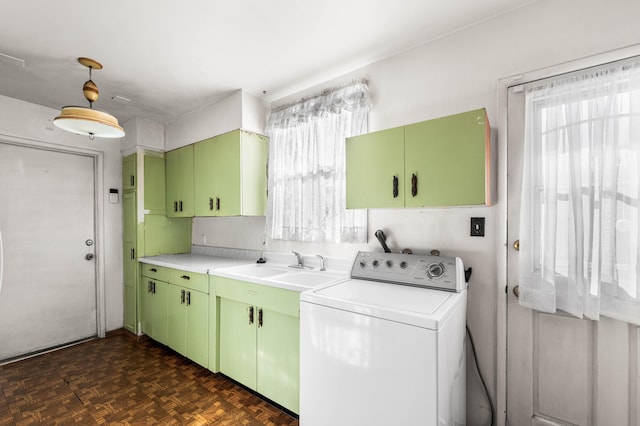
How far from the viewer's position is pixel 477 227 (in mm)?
1788

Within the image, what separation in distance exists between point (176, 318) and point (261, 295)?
128 centimetres

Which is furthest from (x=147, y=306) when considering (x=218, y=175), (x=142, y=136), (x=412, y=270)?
(x=412, y=270)

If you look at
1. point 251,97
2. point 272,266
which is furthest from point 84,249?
point 251,97

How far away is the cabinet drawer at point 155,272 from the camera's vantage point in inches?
118

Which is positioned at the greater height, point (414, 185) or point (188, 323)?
point (414, 185)

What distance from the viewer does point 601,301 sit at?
4.63 ft

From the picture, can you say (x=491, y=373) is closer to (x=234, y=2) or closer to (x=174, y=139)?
(x=234, y=2)

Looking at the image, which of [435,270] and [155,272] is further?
[155,272]

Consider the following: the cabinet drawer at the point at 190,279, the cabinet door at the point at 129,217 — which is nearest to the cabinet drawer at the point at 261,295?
the cabinet drawer at the point at 190,279

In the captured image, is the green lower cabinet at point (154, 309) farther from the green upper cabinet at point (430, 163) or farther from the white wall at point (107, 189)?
the green upper cabinet at point (430, 163)

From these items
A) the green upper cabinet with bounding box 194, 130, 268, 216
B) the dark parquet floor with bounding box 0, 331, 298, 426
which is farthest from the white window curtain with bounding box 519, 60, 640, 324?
the green upper cabinet with bounding box 194, 130, 268, 216

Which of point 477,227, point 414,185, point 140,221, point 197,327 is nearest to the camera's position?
point 414,185

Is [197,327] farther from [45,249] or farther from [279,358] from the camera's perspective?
[45,249]

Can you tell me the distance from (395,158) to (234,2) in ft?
4.11
